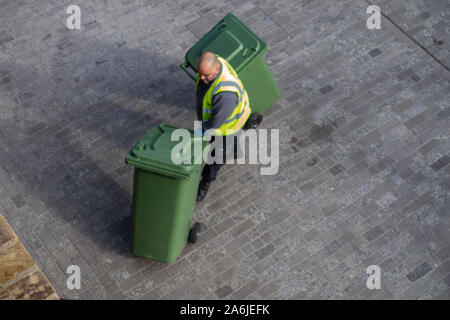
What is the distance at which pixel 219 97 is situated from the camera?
5379mm

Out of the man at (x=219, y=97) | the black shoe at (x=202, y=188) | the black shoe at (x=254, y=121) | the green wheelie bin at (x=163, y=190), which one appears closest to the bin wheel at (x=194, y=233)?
the green wheelie bin at (x=163, y=190)

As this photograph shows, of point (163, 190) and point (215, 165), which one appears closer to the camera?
point (163, 190)

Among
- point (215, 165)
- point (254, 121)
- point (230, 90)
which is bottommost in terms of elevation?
point (254, 121)

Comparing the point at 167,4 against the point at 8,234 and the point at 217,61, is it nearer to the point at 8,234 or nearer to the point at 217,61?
the point at 217,61

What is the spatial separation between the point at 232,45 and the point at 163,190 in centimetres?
178

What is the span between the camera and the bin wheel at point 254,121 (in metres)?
6.74

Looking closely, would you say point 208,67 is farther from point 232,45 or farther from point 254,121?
point 254,121

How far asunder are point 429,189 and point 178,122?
282cm

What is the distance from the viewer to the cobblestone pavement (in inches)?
232

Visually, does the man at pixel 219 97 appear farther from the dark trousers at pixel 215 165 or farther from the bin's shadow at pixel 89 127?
the bin's shadow at pixel 89 127

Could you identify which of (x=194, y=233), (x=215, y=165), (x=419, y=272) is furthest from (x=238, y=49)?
(x=419, y=272)

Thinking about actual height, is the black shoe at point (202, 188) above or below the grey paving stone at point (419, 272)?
above

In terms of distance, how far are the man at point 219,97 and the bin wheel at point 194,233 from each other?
0.95m

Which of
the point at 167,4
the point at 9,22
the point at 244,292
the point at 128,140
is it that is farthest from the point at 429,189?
the point at 9,22
